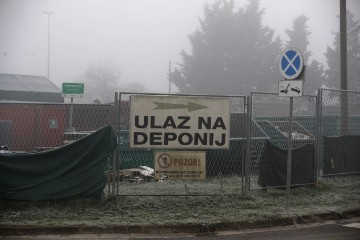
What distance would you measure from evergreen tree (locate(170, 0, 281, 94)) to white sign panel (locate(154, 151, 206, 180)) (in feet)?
150

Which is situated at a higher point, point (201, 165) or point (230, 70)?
point (230, 70)

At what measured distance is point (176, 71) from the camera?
56750mm

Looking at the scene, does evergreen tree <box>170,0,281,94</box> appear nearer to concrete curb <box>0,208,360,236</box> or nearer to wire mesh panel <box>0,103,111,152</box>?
wire mesh panel <box>0,103,111,152</box>

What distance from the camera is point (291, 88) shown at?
24.0 ft

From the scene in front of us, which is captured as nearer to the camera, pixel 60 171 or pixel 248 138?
pixel 60 171

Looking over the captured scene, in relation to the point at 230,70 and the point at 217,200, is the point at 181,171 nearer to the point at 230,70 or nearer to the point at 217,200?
the point at 217,200

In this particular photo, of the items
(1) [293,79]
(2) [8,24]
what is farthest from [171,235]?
(2) [8,24]

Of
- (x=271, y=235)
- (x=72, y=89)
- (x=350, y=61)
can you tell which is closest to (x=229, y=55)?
(x=350, y=61)

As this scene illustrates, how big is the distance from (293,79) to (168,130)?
2.47 meters

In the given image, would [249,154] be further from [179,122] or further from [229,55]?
[229,55]

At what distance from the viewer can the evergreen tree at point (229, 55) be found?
53625 mm

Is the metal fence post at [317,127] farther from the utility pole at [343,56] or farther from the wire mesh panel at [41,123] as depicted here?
the wire mesh panel at [41,123]

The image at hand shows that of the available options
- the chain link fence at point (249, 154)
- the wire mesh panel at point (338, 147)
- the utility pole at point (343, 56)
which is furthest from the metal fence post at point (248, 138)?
the utility pole at point (343, 56)

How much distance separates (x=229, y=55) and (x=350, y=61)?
695 inches
